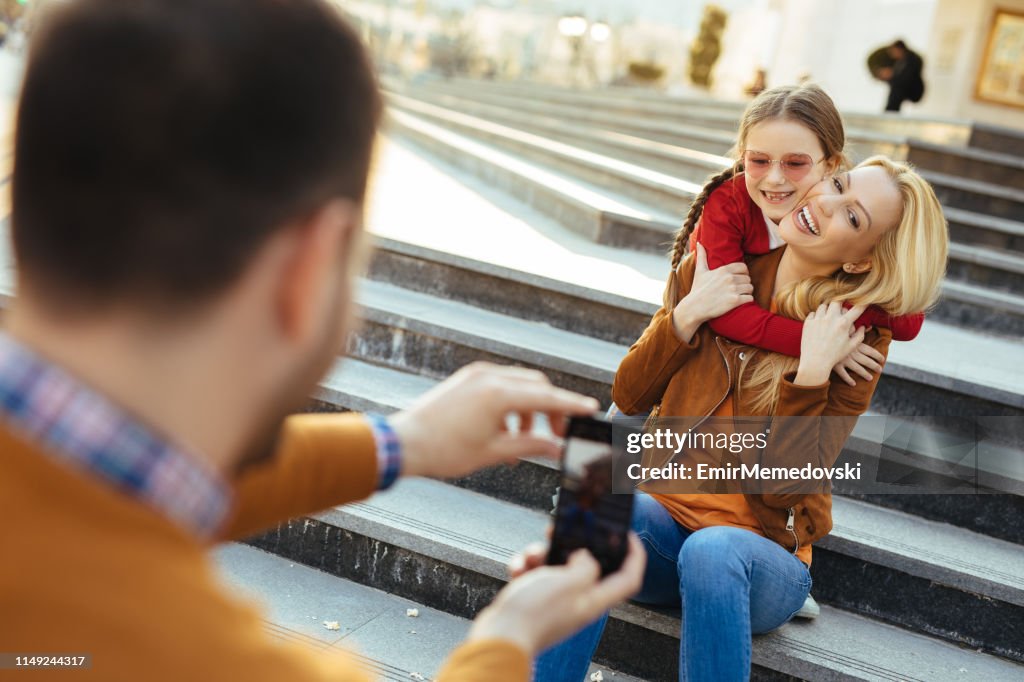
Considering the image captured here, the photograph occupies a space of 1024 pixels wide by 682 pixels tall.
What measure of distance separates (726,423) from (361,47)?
5.38 feet

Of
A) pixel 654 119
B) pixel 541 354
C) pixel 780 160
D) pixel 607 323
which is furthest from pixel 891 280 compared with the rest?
pixel 654 119

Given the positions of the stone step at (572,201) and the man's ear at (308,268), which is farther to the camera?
the stone step at (572,201)

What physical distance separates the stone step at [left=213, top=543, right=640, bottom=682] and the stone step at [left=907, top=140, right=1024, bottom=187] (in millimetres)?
4798

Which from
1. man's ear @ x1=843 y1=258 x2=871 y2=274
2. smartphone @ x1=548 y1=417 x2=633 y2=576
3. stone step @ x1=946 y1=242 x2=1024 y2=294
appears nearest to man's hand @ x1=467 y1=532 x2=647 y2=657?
smartphone @ x1=548 y1=417 x2=633 y2=576

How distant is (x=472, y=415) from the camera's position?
1164mm

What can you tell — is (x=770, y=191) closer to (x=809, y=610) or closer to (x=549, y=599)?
(x=809, y=610)

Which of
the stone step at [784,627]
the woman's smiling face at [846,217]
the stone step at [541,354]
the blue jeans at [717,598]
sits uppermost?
the woman's smiling face at [846,217]

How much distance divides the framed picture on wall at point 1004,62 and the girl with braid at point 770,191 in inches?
353

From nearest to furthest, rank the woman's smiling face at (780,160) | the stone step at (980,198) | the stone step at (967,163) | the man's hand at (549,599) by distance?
the man's hand at (549,599), the woman's smiling face at (780,160), the stone step at (980,198), the stone step at (967,163)

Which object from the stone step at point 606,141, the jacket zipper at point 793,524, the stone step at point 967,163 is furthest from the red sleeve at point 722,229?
the stone step at point 967,163

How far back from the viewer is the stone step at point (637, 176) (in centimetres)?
461

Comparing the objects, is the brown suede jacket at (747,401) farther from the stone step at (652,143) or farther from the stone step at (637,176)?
the stone step at (652,143)

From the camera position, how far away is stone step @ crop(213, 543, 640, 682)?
2.30m

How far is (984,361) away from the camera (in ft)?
11.1
